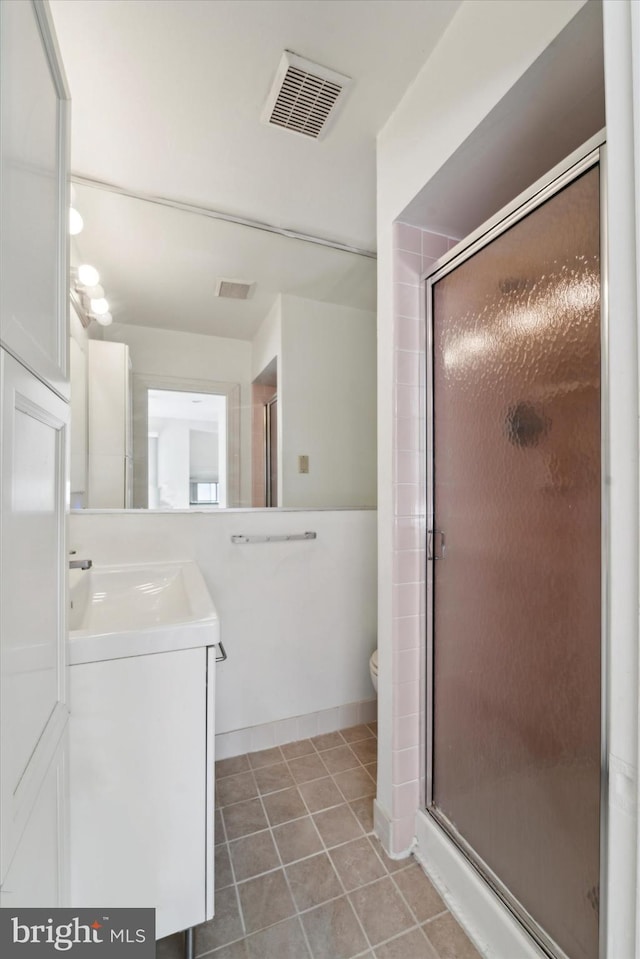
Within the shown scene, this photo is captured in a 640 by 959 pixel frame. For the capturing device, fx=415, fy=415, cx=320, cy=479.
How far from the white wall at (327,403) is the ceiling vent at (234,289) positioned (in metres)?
0.19

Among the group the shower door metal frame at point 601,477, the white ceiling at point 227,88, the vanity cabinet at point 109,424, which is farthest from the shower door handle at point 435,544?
the white ceiling at point 227,88

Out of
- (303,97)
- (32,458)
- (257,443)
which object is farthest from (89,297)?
(32,458)

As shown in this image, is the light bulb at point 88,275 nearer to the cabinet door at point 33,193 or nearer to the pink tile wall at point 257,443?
the pink tile wall at point 257,443

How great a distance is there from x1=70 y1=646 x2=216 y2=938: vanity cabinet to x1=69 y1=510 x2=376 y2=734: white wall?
0.85 meters

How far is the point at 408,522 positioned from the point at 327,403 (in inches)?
37.2

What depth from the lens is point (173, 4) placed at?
106 cm

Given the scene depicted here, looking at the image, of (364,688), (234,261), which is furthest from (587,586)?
(234,261)

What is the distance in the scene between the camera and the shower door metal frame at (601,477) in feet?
2.76

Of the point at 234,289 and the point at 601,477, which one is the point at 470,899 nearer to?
the point at 601,477

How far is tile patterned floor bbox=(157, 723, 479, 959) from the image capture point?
1099 millimetres

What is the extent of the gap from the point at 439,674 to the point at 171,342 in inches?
67.5

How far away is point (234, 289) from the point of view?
199cm

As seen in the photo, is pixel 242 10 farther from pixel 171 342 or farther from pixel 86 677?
pixel 86 677

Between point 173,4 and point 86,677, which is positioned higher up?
point 173,4
